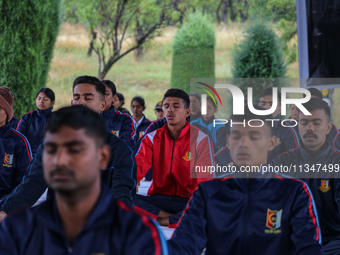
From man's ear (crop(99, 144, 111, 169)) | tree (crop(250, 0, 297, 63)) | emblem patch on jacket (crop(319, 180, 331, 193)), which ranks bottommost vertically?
emblem patch on jacket (crop(319, 180, 331, 193))

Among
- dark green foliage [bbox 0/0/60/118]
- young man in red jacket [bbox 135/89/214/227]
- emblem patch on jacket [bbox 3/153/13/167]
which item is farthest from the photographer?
dark green foliage [bbox 0/0/60/118]

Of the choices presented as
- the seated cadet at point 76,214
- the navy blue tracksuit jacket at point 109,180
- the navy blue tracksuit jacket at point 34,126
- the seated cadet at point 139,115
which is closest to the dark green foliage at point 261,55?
the seated cadet at point 139,115

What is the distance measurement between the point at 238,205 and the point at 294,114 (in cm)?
373

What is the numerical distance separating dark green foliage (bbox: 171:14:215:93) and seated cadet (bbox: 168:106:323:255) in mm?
13597

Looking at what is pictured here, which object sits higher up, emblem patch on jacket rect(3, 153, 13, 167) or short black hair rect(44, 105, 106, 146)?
short black hair rect(44, 105, 106, 146)

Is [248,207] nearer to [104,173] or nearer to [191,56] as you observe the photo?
[104,173]

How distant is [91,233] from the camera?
73.2 inches

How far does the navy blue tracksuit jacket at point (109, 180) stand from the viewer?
326cm

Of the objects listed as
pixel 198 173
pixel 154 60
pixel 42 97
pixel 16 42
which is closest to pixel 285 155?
pixel 198 173

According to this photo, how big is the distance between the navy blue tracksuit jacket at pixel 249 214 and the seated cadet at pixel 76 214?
83 cm

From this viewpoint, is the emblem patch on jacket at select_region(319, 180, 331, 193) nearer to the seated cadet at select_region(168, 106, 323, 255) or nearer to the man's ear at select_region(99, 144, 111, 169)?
the seated cadet at select_region(168, 106, 323, 255)

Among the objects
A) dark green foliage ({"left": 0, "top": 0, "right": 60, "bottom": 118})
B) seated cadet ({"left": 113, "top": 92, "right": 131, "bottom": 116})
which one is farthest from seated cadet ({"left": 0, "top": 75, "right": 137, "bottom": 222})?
dark green foliage ({"left": 0, "top": 0, "right": 60, "bottom": 118})

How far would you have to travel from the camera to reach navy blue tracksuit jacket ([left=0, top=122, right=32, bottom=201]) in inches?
178

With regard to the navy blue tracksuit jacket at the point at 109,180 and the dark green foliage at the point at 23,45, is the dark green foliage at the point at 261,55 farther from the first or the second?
the navy blue tracksuit jacket at the point at 109,180
